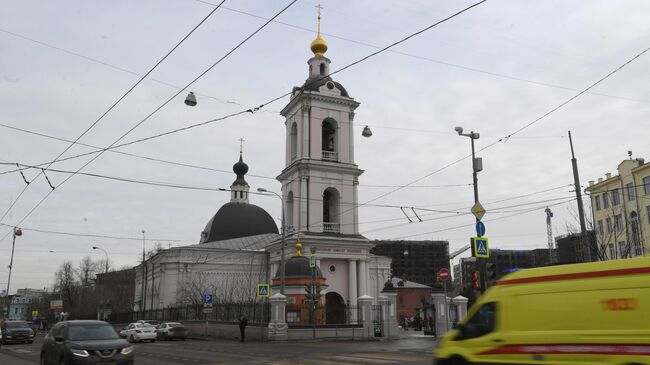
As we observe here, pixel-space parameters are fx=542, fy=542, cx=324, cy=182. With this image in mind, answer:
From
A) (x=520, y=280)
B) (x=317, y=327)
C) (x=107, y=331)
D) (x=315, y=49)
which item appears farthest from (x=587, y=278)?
(x=315, y=49)

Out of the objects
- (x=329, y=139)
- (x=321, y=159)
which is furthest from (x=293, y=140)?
(x=321, y=159)

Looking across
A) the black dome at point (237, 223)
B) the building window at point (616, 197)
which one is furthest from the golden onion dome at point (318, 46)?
the building window at point (616, 197)

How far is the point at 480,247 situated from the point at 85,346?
45.9ft

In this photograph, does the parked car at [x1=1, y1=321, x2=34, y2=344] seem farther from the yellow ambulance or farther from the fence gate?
the yellow ambulance

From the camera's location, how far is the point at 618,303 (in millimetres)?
7594

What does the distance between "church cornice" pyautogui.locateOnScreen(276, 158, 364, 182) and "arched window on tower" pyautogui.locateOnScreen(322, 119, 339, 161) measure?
108 centimetres

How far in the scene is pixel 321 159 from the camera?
44.7m

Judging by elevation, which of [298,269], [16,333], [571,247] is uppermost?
[571,247]

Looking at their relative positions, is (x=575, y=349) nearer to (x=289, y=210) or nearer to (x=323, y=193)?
(x=323, y=193)

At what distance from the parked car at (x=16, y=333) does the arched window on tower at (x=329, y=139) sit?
81.2 feet

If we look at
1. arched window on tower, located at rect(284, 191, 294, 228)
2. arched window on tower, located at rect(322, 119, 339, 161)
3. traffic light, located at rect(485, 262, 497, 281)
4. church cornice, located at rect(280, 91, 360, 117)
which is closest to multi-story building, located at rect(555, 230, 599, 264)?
arched window on tower, located at rect(322, 119, 339, 161)

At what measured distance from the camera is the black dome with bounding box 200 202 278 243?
218 feet

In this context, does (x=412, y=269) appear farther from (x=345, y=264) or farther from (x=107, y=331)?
(x=107, y=331)

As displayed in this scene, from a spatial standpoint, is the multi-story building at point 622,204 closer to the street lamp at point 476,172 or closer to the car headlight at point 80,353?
the street lamp at point 476,172
